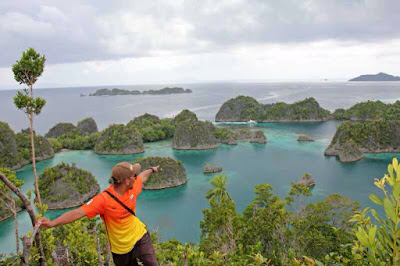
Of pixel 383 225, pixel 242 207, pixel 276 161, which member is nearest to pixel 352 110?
pixel 276 161

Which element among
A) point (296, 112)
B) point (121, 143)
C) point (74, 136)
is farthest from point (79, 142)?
point (296, 112)

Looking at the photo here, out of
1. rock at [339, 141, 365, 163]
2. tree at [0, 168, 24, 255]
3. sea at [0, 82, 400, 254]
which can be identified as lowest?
sea at [0, 82, 400, 254]

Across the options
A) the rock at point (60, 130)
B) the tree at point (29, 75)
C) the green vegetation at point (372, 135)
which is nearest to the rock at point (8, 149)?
the rock at point (60, 130)

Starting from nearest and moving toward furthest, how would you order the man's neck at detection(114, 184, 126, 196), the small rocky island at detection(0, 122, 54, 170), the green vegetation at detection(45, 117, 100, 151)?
the man's neck at detection(114, 184, 126, 196)
the small rocky island at detection(0, 122, 54, 170)
the green vegetation at detection(45, 117, 100, 151)

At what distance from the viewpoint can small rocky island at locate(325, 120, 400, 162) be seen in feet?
199

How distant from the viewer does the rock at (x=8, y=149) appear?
53.9 m

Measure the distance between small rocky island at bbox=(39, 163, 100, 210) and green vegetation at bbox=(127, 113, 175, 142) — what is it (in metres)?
34.6

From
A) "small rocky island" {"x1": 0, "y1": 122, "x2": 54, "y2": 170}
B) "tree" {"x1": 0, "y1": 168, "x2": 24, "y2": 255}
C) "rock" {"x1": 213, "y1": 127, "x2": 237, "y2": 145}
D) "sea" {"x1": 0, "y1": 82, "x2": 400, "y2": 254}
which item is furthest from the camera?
"rock" {"x1": 213, "y1": 127, "x2": 237, "y2": 145}

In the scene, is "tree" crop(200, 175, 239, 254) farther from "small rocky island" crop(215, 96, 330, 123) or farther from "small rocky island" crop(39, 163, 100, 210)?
"small rocky island" crop(215, 96, 330, 123)

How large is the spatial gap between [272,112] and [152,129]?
4655 centimetres

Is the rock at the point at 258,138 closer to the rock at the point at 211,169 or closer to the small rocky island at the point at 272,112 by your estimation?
the rock at the point at 211,169

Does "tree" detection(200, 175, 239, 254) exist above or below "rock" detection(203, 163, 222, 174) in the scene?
above

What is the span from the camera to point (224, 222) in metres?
19.0

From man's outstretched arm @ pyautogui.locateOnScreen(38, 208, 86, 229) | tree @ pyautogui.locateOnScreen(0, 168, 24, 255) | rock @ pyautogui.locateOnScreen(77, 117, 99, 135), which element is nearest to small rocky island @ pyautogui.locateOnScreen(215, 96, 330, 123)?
rock @ pyautogui.locateOnScreen(77, 117, 99, 135)
